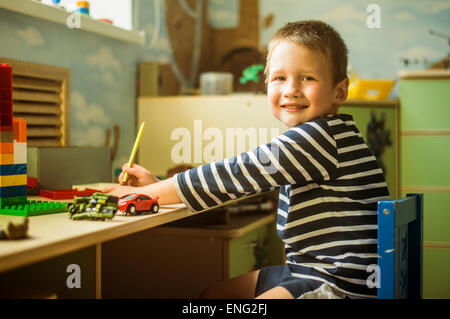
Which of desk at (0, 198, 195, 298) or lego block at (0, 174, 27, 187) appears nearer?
desk at (0, 198, 195, 298)

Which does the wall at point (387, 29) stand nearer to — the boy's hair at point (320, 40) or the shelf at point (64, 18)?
the shelf at point (64, 18)

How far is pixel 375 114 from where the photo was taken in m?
2.35

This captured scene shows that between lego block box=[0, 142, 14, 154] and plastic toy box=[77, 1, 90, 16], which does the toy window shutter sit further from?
lego block box=[0, 142, 14, 154]

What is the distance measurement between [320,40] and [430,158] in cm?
140

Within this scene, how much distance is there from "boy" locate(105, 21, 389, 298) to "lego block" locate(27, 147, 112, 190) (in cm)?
35

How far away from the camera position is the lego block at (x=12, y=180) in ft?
3.28

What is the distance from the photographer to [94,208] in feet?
2.93

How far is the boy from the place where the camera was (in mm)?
992

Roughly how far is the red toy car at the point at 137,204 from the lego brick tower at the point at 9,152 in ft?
0.75

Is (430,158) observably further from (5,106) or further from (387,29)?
(5,106)
